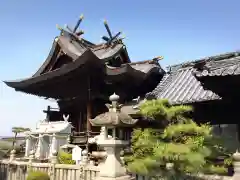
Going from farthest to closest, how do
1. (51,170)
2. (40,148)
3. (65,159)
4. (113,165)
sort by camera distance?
(40,148)
(65,159)
(51,170)
(113,165)

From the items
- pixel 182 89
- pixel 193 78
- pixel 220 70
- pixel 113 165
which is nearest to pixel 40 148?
pixel 113 165

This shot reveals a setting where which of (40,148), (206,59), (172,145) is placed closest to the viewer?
(172,145)

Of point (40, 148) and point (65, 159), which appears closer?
point (65, 159)

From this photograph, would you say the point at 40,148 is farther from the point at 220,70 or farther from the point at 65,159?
the point at 220,70

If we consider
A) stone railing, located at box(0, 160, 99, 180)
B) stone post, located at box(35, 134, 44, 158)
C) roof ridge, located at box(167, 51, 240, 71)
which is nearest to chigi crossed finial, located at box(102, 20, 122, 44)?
roof ridge, located at box(167, 51, 240, 71)

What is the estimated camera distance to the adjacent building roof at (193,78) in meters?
7.71

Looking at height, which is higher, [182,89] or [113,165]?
[182,89]

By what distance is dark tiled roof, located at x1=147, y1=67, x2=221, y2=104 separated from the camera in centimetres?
1149

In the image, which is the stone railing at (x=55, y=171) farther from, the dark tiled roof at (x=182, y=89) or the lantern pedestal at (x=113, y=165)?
the dark tiled roof at (x=182, y=89)

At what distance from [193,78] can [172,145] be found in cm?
915

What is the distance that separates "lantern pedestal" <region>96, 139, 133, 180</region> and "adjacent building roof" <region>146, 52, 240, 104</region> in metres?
3.28

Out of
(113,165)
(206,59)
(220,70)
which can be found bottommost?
(113,165)

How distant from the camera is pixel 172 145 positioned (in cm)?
638

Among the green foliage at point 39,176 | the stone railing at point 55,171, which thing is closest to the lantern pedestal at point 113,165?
the stone railing at point 55,171
